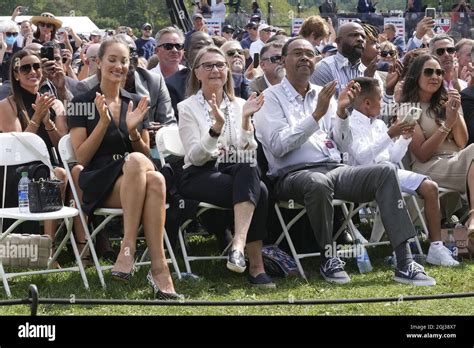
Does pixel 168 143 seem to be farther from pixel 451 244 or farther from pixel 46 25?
pixel 46 25

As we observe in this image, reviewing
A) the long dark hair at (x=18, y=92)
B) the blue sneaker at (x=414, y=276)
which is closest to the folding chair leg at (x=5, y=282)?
the long dark hair at (x=18, y=92)

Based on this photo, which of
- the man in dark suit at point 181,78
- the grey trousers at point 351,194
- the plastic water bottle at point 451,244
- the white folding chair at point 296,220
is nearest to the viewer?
the grey trousers at point 351,194

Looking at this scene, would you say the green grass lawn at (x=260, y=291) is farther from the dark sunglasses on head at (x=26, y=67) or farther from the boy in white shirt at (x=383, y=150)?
the dark sunglasses on head at (x=26, y=67)

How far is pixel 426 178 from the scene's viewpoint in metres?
8.46

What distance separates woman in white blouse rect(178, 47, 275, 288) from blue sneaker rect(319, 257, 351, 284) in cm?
45

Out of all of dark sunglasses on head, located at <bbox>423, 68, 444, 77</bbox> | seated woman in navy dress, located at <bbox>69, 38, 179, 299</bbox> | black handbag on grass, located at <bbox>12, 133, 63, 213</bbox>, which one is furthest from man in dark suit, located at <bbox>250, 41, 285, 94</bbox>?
black handbag on grass, located at <bbox>12, 133, 63, 213</bbox>

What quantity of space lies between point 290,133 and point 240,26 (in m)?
14.3

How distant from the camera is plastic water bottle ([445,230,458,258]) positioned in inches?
332

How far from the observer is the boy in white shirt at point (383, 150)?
324 inches

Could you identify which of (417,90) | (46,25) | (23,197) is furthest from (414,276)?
(46,25)

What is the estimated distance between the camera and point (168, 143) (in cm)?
792

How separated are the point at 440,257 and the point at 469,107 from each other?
194 centimetres

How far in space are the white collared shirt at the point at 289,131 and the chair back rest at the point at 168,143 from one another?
652 millimetres

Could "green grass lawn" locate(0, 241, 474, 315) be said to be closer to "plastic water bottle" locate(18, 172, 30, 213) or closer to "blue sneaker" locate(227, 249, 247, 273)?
"blue sneaker" locate(227, 249, 247, 273)
